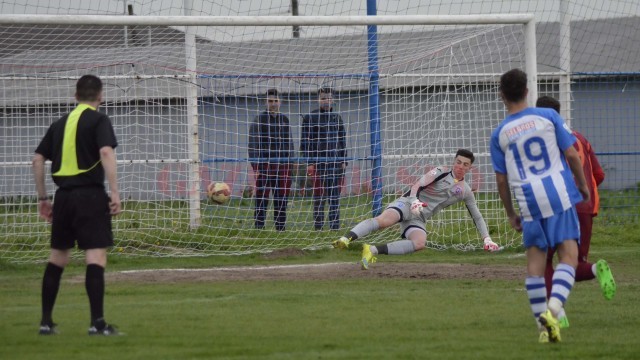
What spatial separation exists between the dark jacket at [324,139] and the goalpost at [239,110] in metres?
0.15

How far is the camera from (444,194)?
46.3 ft

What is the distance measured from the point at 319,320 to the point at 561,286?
2115 mm

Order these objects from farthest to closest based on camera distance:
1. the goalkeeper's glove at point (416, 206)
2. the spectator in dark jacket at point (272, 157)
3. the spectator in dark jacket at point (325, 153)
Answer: the spectator in dark jacket at point (325, 153), the spectator in dark jacket at point (272, 157), the goalkeeper's glove at point (416, 206)

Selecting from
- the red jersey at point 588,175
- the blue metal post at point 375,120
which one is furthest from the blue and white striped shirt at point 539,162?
A: the blue metal post at point 375,120

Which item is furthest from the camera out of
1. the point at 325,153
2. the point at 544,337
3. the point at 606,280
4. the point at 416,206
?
the point at 325,153

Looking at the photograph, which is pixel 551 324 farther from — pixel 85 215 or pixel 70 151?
pixel 70 151

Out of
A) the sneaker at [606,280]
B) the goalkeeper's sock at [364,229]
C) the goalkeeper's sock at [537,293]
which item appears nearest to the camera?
the goalkeeper's sock at [537,293]

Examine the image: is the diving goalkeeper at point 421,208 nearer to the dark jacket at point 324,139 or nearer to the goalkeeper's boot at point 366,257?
the goalkeeper's boot at point 366,257

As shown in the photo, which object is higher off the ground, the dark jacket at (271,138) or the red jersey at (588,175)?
the dark jacket at (271,138)

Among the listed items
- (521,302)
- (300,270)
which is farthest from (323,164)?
(521,302)

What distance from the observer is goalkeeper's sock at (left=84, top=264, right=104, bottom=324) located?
8281mm

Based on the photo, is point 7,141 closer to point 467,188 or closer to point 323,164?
point 323,164

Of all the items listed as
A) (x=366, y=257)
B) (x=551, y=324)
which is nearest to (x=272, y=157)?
(x=366, y=257)

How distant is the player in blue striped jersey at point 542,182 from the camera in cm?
801
